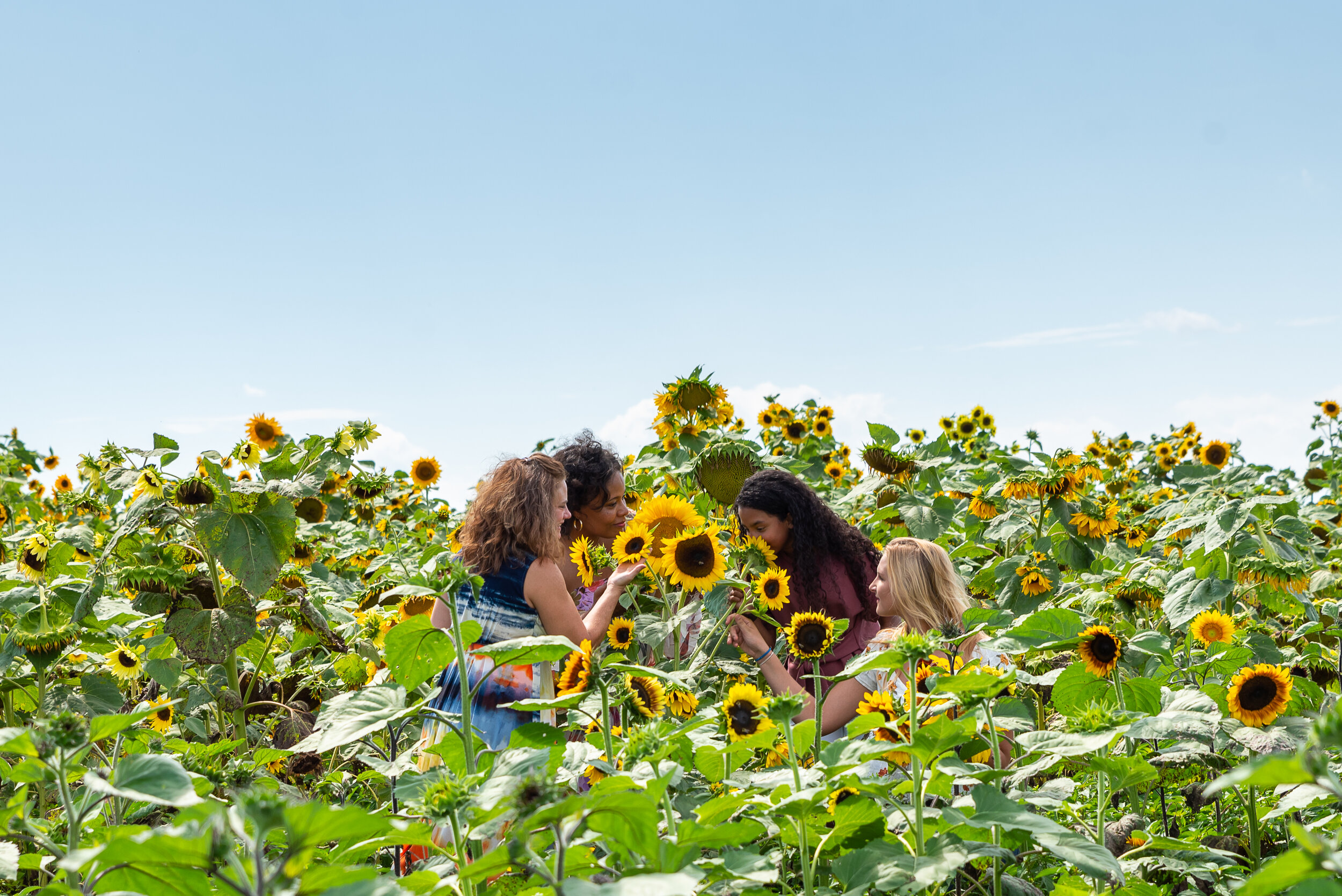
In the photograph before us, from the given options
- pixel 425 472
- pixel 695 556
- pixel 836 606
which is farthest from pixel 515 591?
pixel 425 472

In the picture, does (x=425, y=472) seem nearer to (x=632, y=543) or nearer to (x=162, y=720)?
(x=162, y=720)

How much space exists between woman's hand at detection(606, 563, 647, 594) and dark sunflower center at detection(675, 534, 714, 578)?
0.14 metres

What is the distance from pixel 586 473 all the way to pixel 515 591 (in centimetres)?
94

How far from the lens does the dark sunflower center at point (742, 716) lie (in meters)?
1.76

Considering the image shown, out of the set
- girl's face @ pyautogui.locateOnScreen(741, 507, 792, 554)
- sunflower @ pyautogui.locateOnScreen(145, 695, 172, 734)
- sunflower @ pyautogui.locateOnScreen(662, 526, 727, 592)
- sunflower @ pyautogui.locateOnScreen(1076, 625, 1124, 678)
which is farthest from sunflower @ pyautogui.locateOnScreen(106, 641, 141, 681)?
sunflower @ pyautogui.locateOnScreen(1076, 625, 1124, 678)

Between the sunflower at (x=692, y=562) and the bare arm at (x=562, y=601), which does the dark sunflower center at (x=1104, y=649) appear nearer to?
the sunflower at (x=692, y=562)

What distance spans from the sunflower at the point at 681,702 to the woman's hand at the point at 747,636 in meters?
0.58

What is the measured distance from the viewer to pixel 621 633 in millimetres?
2727

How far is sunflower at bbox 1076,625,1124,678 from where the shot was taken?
6.11 ft

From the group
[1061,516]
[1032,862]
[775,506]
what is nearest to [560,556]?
[775,506]

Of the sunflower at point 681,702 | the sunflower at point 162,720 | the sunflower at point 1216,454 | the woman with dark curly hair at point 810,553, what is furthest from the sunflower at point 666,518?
the sunflower at point 1216,454

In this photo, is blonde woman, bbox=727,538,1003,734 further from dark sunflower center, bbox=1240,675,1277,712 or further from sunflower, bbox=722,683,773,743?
sunflower, bbox=722,683,773,743

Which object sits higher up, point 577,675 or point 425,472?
point 425,472

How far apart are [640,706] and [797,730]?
318mm
